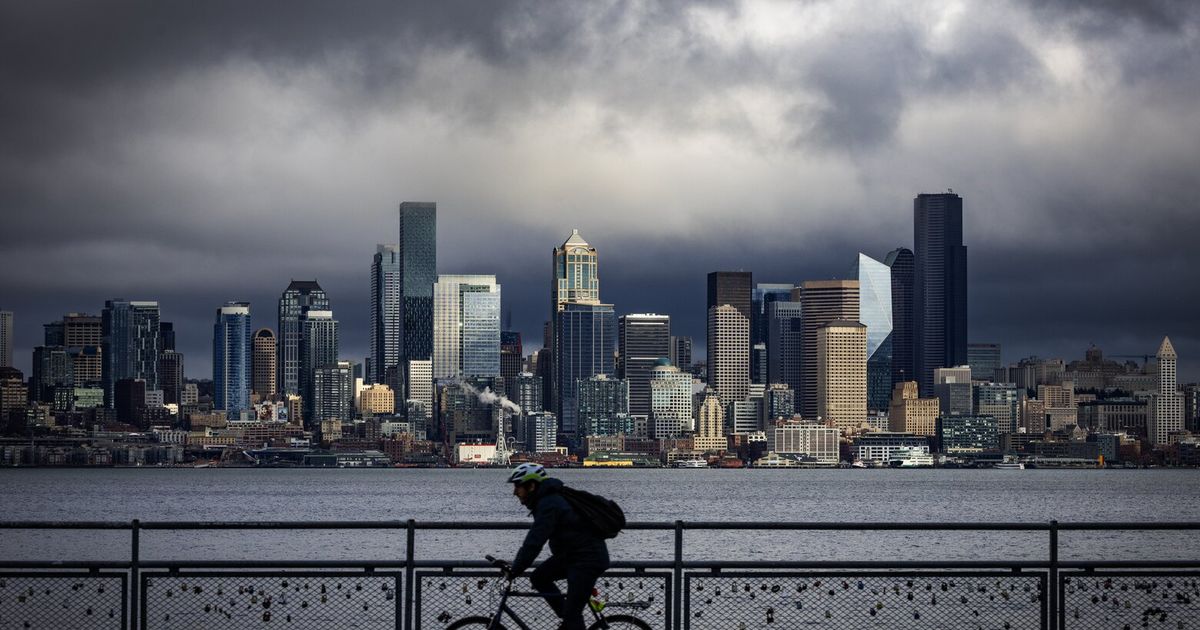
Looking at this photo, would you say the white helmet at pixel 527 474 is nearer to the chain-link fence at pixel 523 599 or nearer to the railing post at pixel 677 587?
the chain-link fence at pixel 523 599

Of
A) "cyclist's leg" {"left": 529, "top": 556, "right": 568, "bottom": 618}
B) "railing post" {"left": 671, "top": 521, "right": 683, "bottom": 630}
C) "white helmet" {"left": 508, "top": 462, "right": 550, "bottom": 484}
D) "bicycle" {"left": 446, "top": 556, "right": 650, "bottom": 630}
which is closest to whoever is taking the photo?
"white helmet" {"left": 508, "top": 462, "right": 550, "bottom": 484}

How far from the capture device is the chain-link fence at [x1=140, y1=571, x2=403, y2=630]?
18672mm

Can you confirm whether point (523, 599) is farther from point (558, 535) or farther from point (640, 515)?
Result: point (640, 515)

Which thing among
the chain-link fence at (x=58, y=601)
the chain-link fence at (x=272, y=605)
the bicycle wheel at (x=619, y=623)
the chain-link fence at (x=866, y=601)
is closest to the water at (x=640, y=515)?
the chain-link fence at (x=866, y=601)

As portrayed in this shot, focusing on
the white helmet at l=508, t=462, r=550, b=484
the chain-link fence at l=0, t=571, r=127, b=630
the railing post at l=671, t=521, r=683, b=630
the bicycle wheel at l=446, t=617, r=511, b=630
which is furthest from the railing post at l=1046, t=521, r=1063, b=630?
the chain-link fence at l=0, t=571, r=127, b=630

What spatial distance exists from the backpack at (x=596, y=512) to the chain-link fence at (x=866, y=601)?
7.02 ft

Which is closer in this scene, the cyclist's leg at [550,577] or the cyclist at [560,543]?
the cyclist at [560,543]

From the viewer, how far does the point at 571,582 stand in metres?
16.2

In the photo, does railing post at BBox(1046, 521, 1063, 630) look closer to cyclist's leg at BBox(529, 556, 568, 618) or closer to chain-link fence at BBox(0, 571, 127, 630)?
cyclist's leg at BBox(529, 556, 568, 618)

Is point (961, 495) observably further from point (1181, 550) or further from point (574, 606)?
point (574, 606)

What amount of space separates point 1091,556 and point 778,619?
1480 inches

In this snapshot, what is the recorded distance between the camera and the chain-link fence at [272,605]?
61.3 ft

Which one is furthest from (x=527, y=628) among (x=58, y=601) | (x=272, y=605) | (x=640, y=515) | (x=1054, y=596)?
(x=640, y=515)

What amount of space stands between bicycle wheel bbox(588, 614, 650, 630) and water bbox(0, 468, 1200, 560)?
119 ft
